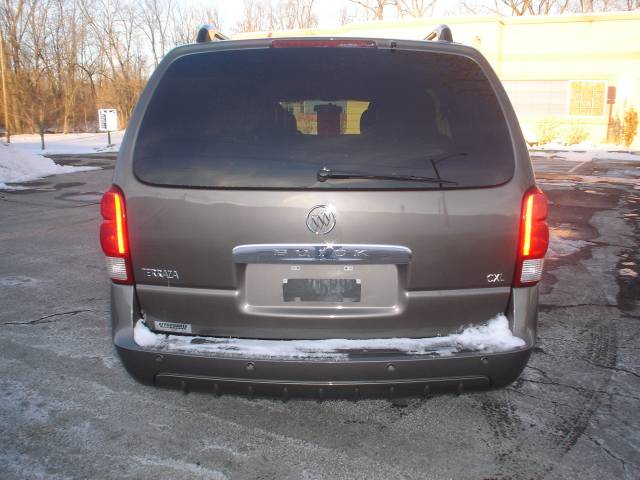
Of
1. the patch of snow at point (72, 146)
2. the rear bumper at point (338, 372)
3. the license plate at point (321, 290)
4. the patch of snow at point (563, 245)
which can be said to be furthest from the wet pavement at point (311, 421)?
the patch of snow at point (72, 146)

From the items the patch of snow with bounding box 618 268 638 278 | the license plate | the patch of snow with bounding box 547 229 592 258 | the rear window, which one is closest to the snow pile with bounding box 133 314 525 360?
the license plate

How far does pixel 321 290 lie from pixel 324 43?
1.16 m

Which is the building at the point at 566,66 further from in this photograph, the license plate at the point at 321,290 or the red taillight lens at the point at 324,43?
the license plate at the point at 321,290

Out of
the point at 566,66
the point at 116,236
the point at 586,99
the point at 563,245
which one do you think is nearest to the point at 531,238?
the point at 116,236

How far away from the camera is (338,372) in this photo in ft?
7.66

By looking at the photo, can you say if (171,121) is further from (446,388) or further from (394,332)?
(446,388)

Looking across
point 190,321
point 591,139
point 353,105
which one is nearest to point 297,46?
point 353,105

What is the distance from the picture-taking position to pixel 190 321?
2.48 m

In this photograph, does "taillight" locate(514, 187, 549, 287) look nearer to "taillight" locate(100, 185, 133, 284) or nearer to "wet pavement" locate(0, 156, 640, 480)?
"wet pavement" locate(0, 156, 640, 480)

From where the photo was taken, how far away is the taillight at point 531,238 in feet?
7.95

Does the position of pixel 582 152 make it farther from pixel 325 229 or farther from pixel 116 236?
pixel 116 236

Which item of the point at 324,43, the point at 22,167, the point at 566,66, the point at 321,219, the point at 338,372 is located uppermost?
the point at 566,66

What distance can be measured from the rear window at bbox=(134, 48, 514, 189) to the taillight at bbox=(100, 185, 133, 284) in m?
0.17

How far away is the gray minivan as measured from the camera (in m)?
2.33
